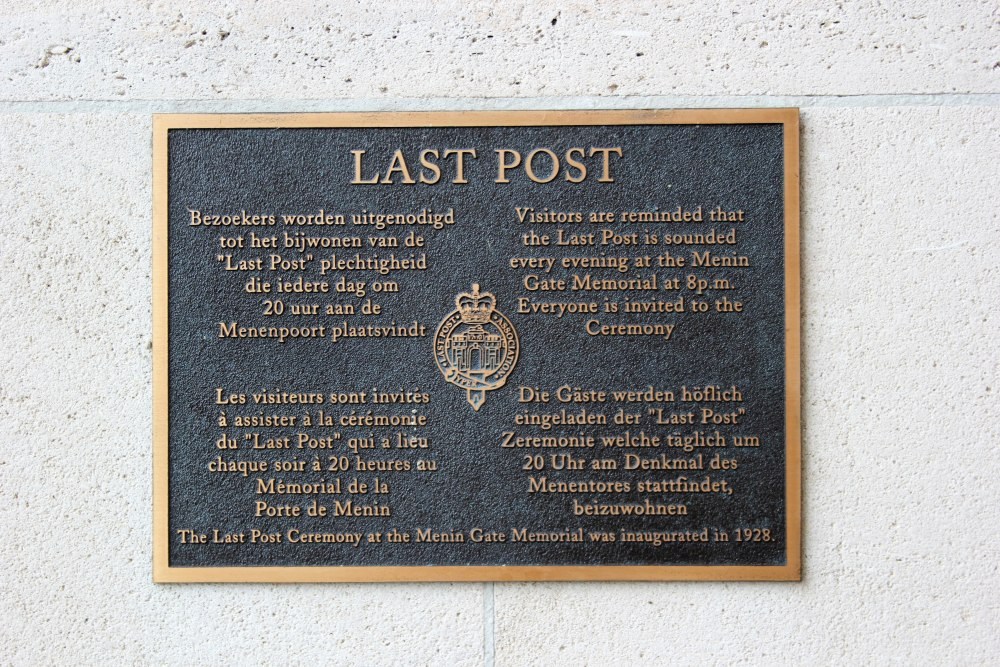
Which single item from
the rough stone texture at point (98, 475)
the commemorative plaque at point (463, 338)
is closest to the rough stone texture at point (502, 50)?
the commemorative plaque at point (463, 338)

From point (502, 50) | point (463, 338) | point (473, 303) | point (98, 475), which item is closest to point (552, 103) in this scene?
point (502, 50)

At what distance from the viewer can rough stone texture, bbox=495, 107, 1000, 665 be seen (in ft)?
8.66

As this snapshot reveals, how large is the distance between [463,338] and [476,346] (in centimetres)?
6

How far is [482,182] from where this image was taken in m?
2.66

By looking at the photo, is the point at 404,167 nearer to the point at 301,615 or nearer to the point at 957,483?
the point at 301,615

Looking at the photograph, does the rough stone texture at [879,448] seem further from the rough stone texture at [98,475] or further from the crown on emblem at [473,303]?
the crown on emblem at [473,303]

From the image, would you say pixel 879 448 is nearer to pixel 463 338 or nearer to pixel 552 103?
pixel 463 338

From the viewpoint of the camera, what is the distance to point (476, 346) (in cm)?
263

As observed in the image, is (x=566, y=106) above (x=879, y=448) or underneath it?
above

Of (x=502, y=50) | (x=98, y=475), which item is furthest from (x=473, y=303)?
(x=98, y=475)

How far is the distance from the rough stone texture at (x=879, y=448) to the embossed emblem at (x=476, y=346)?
2.63 feet

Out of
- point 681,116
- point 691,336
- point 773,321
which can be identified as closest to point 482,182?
point 681,116

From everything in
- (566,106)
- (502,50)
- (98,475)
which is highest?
(502,50)

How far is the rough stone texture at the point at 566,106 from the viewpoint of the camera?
264 centimetres
